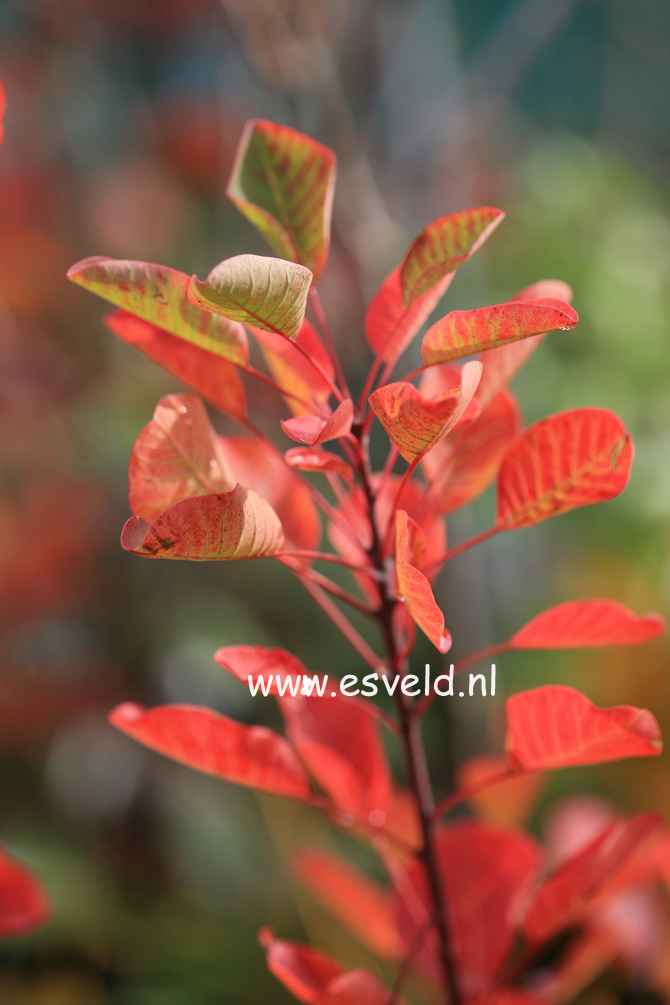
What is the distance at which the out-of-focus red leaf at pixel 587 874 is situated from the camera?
0.46m

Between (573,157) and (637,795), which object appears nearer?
(637,795)

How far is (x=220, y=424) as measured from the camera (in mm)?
1545

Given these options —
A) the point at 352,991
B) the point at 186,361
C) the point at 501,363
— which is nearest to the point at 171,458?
the point at 186,361

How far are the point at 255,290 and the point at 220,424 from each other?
4.15 feet

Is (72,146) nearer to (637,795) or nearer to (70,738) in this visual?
(70,738)

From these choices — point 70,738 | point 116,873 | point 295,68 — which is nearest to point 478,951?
point 116,873

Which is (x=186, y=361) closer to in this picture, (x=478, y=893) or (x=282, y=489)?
(x=282, y=489)

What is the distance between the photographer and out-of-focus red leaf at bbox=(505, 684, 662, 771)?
362mm

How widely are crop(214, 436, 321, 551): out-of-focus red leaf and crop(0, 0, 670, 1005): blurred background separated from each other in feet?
2.09

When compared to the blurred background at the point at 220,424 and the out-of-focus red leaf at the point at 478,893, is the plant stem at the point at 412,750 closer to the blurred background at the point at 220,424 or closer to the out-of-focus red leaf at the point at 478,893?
the out-of-focus red leaf at the point at 478,893

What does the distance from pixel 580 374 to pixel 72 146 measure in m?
1.12

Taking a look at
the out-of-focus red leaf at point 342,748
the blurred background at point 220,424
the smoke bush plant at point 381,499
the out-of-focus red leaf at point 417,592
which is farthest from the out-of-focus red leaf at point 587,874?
the blurred background at point 220,424

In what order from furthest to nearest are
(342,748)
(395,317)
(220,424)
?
1. (220,424)
2. (342,748)
3. (395,317)

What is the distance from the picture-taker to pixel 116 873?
44.1 inches
